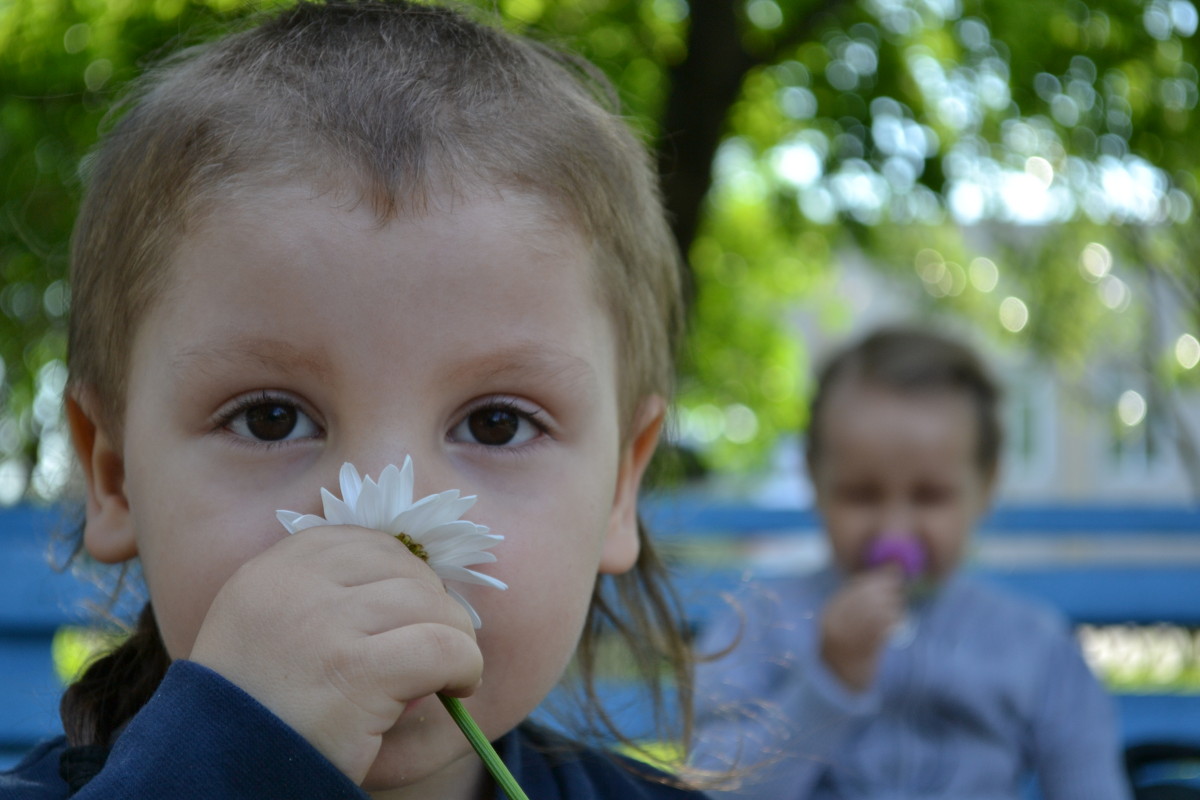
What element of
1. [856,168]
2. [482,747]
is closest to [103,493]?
[482,747]

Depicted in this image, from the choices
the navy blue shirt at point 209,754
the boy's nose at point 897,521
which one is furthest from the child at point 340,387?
the boy's nose at point 897,521

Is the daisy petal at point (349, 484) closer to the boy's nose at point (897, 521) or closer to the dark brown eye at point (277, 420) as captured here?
the dark brown eye at point (277, 420)

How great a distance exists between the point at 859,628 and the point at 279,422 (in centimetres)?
164

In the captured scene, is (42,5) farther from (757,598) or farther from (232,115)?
(232,115)

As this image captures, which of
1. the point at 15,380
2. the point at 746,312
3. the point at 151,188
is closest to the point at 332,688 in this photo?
the point at 151,188

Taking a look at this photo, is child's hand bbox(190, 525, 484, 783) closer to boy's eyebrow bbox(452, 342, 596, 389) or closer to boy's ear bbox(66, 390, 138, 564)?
boy's eyebrow bbox(452, 342, 596, 389)

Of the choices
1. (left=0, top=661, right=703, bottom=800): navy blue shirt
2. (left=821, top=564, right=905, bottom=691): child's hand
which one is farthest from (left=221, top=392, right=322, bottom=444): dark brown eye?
(left=821, top=564, right=905, bottom=691): child's hand

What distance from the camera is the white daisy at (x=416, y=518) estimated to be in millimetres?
973

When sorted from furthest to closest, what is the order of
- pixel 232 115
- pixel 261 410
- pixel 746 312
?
pixel 746 312, pixel 232 115, pixel 261 410

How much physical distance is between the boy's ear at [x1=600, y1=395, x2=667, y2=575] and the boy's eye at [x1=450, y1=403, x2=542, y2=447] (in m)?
0.24

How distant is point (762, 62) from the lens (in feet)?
15.5

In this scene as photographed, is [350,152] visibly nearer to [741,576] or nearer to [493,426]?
[493,426]

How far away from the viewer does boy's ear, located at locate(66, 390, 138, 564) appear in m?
1.28

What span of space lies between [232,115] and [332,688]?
578 millimetres
